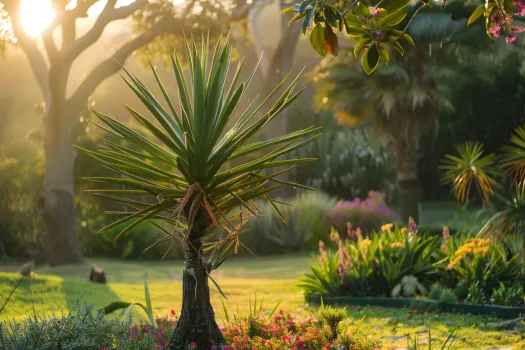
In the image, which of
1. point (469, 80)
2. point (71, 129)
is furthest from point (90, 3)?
point (469, 80)

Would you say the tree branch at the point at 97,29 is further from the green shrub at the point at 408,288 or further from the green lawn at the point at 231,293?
the green shrub at the point at 408,288

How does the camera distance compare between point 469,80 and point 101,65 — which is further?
point 469,80

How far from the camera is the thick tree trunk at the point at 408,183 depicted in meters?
23.4

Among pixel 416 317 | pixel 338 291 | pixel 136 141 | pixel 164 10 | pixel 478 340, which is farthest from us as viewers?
pixel 164 10

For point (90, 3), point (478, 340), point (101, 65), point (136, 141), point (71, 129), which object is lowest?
point (478, 340)

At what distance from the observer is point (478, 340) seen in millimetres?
7820

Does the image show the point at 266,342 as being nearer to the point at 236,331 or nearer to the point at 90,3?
the point at 236,331

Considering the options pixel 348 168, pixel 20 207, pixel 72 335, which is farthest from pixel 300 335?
pixel 348 168

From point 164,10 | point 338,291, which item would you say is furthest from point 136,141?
point 164,10

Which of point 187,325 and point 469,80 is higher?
point 469,80

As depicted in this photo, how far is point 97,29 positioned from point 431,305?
42.6 feet

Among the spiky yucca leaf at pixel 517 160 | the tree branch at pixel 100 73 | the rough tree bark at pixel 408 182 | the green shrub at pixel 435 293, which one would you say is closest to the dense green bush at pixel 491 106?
the rough tree bark at pixel 408 182

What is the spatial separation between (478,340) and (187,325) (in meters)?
3.21

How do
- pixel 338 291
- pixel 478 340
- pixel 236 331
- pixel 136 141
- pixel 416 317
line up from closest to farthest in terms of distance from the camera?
pixel 136 141, pixel 236 331, pixel 478 340, pixel 416 317, pixel 338 291
